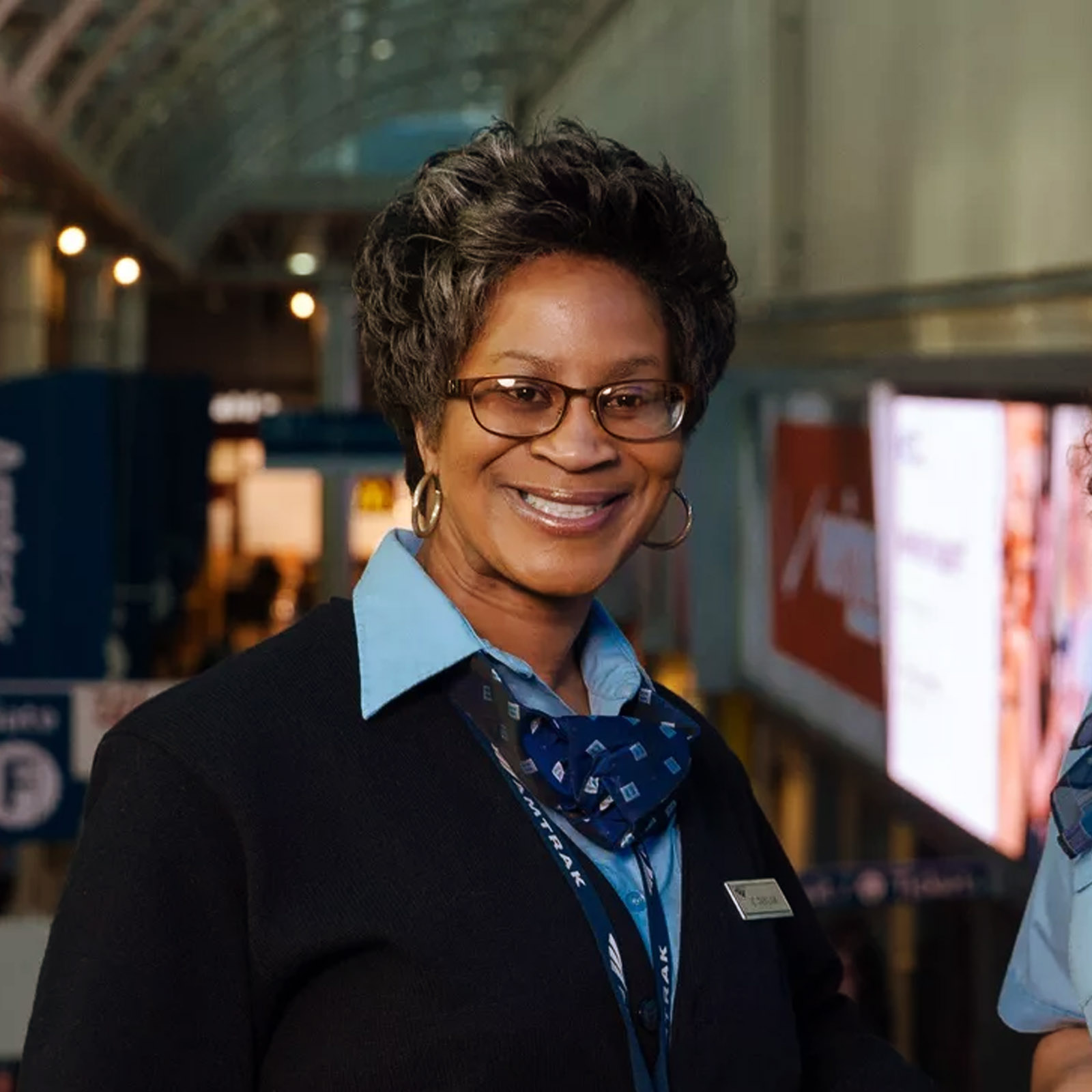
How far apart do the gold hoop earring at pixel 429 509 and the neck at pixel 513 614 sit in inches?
1.0

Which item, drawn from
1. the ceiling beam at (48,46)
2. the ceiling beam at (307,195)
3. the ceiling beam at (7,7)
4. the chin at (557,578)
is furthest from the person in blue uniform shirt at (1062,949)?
the ceiling beam at (307,195)

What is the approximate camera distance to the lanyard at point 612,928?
185cm

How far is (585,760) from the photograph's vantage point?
6.33 ft

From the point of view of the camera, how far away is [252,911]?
1746 mm

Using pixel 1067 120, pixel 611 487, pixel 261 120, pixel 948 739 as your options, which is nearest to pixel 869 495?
pixel 948 739

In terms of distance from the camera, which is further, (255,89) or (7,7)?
(255,89)

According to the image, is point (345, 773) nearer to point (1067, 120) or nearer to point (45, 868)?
point (1067, 120)

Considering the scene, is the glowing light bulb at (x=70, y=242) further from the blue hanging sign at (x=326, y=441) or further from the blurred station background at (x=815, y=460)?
the blue hanging sign at (x=326, y=441)

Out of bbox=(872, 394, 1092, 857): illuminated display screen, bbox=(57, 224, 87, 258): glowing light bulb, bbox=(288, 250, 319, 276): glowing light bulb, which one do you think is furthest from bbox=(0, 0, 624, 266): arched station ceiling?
bbox=(872, 394, 1092, 857): illuminated display screen

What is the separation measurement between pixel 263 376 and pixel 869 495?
22.3 metres

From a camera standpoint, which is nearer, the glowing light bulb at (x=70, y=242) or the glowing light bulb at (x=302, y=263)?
the glowing light bulb at (x=70, y=242)

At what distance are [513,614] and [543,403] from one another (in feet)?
0.69

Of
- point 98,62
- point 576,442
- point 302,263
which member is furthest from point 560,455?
point 302,263

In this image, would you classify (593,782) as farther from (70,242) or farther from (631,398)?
(70,242)
